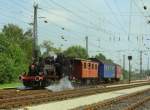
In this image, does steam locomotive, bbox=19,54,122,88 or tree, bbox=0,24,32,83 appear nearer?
steam locomotive, bbox=19,54,122,88

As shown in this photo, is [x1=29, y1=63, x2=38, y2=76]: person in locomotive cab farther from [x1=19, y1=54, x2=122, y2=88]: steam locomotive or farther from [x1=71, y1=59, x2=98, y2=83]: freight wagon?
[x1=71, y1=59, x2=98, y2=83]: freight wagon

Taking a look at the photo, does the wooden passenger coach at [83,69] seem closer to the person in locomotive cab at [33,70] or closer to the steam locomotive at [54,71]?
the steam locomotive at [54,71]

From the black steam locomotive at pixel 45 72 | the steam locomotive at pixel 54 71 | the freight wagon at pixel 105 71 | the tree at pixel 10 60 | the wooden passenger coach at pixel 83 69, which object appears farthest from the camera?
the freight wagon at pixel 105 71

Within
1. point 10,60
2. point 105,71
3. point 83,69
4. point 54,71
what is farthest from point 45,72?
point 105,71

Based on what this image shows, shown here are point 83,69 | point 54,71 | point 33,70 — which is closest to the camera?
point 33,70

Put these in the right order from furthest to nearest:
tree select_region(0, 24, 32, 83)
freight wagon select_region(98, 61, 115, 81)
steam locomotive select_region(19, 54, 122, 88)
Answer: freight wagon select_region(98, 61, 115, 81), tree select_region(0, 24, 32, 83), steam locomotive select_region(19, 54, 122, 88)

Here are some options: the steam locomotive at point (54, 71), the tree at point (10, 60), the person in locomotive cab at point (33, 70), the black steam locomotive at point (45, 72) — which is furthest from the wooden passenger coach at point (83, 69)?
the tree at point (10, 60)

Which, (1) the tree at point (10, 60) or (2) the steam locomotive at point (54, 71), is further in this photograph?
(1) the tree at point (10, 60)

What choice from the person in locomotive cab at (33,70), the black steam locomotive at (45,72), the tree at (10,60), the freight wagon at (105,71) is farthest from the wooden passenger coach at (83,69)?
the tree at (10,60)

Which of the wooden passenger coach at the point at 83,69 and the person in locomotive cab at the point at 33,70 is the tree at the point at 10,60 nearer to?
the wooden passenger coach at the point at 83,69

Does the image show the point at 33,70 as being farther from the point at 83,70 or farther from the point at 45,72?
the point at 83,70

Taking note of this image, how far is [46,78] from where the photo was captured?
122 feet

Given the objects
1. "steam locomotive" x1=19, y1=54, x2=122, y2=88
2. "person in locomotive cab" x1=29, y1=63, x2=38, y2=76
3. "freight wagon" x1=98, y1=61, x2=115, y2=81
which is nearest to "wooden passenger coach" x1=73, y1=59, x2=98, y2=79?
"steam locomotive" x1=19, y1=54, x2=122, y2=88

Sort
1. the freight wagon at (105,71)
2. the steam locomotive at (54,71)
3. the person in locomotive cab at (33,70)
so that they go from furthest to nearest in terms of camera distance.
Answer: the freight wagon at (105,71) → the person in locomotive cab at (33,70) → the steam locomotive at (54,71)
